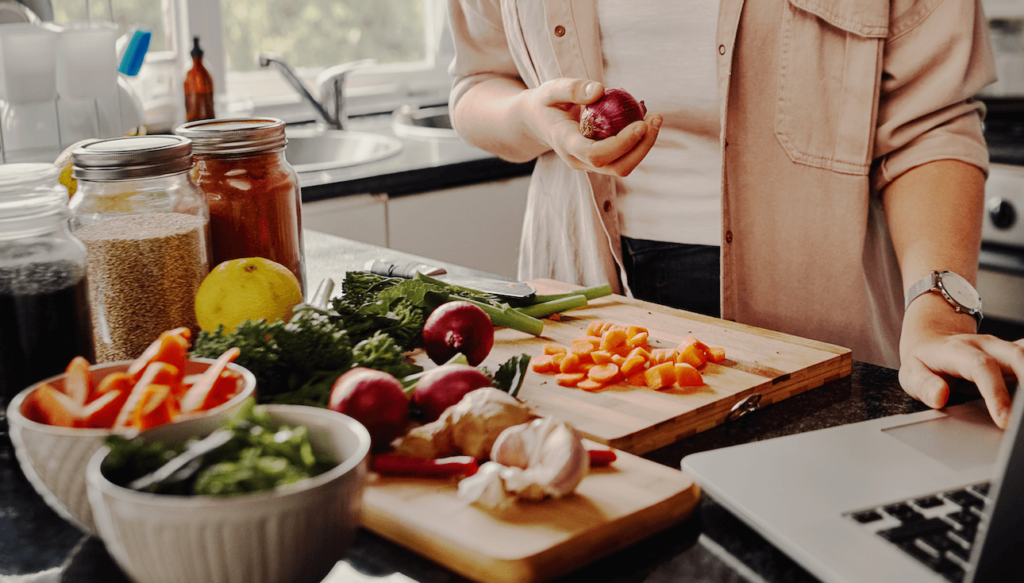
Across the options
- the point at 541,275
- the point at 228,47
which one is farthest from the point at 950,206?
the point at 228,47

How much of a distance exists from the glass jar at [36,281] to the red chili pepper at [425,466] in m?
0.31

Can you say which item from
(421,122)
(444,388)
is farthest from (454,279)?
(421,122)

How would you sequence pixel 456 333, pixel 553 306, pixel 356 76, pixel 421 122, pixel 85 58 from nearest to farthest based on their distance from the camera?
pixel 456 333
pixel 553 306
pixel 85 58
pixel 421 122
pixel 356 76

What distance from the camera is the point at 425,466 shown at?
701 mm

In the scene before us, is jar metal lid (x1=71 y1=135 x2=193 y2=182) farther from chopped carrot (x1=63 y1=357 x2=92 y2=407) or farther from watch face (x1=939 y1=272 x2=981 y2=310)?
watch face (x1=939 y1=272 x2=981 y2=310)

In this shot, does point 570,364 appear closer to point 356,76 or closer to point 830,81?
point 830,81

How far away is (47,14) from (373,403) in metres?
1.32

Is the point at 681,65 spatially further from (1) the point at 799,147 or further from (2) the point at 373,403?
(2) the point at 373,403

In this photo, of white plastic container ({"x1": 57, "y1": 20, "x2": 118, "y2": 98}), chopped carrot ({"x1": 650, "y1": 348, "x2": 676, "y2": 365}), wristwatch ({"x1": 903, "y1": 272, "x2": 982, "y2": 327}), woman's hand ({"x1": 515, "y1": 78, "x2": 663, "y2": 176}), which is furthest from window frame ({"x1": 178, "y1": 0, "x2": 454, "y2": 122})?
wristwatch ({"x1": 903, "y1": 272, "x2": 982, "y2": 327})

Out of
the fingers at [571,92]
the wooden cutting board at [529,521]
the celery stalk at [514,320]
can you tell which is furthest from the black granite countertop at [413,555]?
the fingers at [571,92]

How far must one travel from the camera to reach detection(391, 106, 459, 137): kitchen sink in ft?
8.70

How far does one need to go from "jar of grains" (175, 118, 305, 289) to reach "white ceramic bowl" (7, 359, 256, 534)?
384mm

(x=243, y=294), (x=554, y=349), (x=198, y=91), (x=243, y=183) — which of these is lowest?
(x=554, y=349)

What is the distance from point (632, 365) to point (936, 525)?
1.30 ft
